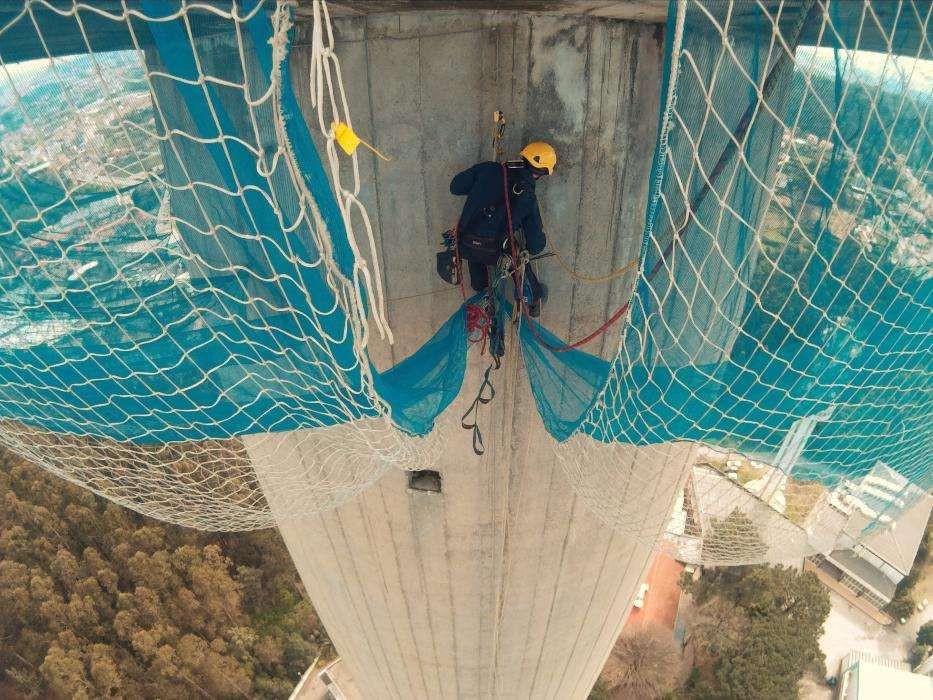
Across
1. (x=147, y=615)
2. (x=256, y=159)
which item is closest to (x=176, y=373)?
(x=256, y=159)

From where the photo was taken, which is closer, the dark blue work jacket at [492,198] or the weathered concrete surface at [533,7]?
the weathered concrete surface at [533,7]

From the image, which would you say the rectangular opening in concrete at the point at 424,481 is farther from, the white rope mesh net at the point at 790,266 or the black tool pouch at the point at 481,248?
the black tool pouch at the point at 481,248

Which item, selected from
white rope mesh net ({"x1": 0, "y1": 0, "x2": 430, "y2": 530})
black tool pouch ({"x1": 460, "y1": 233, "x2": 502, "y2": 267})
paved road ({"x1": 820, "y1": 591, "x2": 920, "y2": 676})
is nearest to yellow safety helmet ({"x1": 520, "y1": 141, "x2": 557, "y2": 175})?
black tool pouch ({"x1": 460, "y1": 233, "x2": 502, "y2": 267})

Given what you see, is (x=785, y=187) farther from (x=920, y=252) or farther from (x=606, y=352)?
(x=606, y=352)

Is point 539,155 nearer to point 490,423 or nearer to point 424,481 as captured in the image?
point 490,423

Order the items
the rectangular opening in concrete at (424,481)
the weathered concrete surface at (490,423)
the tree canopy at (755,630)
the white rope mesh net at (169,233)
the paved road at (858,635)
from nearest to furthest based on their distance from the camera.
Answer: the white rope mesh net at (169,233)
the weathered concrete surface at (490,423)
the rectangular opening in concrete at (424,481)
the tree canopy at (755,630)
the paved road at (858,635)

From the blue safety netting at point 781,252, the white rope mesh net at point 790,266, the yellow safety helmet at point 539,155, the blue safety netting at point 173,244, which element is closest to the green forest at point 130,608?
the blue safety netting at point 173,244

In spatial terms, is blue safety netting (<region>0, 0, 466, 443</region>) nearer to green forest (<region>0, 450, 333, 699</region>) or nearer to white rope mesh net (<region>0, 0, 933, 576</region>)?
white rope mesh net (<region>0, 0, 933, 576</region>)

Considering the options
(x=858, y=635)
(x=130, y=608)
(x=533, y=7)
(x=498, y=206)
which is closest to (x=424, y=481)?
(x=498, y=206)
